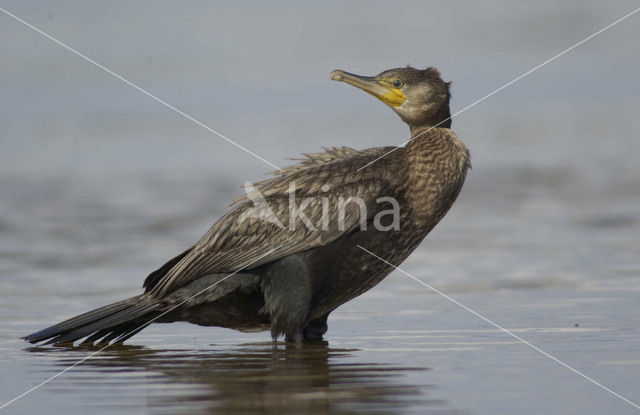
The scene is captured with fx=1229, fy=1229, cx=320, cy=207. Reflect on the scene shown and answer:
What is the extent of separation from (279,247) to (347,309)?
1.92 m

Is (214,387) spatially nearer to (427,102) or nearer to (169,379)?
(169,379)

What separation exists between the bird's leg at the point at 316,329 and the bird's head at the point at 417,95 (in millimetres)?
1585

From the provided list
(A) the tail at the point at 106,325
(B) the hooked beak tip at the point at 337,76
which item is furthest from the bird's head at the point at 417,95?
(A) the tail at the point at 106,325

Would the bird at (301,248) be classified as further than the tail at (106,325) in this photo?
No

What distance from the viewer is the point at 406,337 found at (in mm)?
8602

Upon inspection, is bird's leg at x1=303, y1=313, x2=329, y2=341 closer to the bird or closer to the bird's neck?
the bird

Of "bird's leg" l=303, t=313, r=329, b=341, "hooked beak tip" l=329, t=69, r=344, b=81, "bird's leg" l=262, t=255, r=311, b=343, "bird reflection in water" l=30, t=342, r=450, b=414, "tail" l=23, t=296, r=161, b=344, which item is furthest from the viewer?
"hooked beak tip" l=329, t=69, r=344, b=81

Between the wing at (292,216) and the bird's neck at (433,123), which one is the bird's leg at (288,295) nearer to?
the wing at (292,216)

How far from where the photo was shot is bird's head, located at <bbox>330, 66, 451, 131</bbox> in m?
9.10

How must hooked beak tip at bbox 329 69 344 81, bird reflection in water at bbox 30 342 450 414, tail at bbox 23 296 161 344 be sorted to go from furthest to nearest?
1. hooked beak tip at bbox 329 69 344 81
2. tail at bbox 23 296 161 344
3. bird reflection in water at bbox 30 342 450 414

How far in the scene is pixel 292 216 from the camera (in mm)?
8547

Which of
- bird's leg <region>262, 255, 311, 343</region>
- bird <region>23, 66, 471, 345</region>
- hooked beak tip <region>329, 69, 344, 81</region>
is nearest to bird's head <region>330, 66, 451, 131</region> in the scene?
bird <region>23, 66, 471, 345</region>

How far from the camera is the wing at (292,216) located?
8383 mm

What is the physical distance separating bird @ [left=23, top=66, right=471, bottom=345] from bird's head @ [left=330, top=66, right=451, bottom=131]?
0.78 feet
